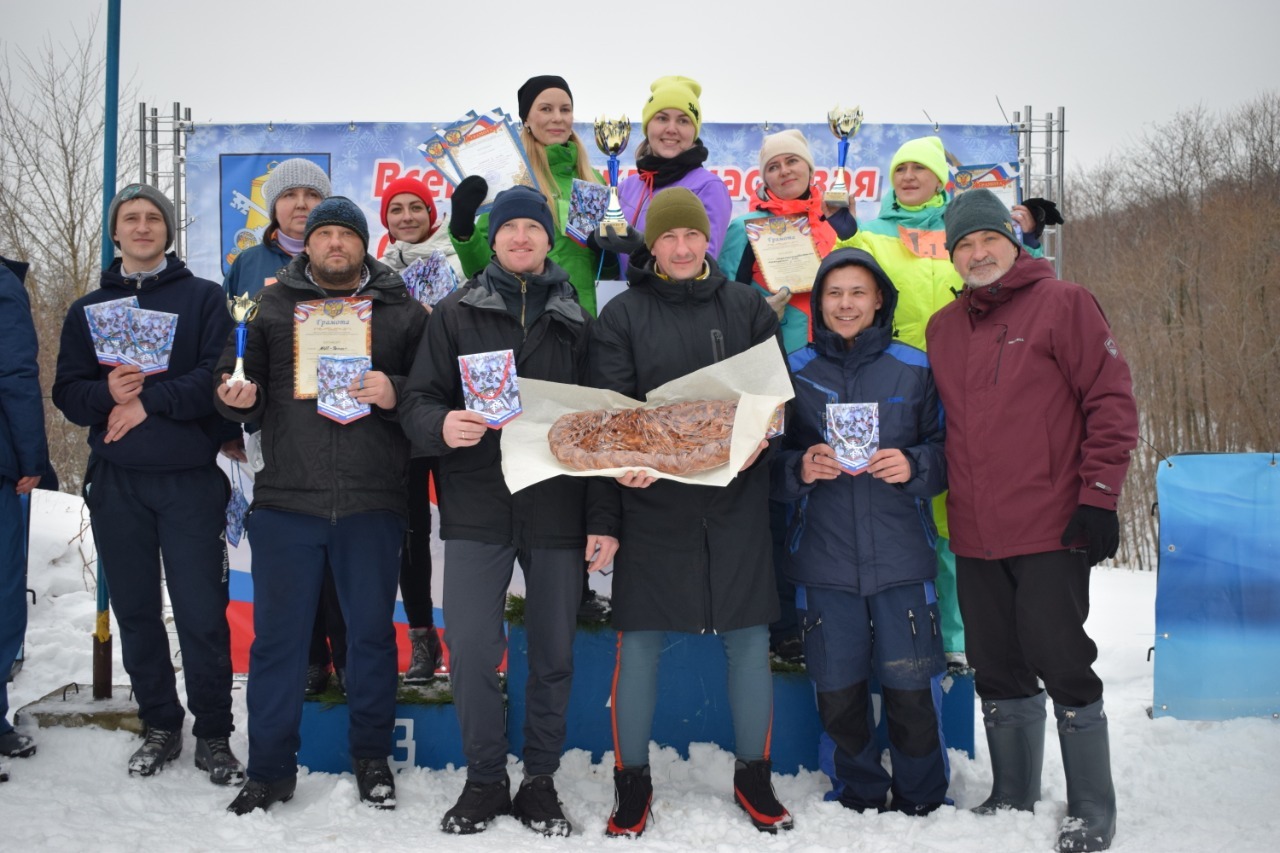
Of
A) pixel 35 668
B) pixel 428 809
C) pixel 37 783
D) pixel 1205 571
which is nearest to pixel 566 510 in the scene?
pixel 428 809

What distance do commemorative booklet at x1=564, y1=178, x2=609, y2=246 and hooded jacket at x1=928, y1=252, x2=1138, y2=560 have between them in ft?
4.94

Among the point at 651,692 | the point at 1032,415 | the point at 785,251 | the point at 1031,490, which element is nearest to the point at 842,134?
the point at 785,251

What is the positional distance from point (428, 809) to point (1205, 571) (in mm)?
3896

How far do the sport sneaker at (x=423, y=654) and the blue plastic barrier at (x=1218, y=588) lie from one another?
354 centimetres

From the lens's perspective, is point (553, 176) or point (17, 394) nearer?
point (17, 394)

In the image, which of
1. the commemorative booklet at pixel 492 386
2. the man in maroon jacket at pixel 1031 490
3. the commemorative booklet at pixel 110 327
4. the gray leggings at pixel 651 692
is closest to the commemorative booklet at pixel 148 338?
the commemorative booklet at pixel 110 327

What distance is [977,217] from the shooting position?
3.49 m

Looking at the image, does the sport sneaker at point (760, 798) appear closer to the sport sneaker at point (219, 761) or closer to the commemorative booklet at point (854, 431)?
the commemorative booklet at point (854, 431)

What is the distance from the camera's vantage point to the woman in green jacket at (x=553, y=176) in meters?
4.13

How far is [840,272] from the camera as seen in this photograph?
361cm

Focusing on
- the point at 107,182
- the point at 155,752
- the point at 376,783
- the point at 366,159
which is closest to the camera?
the point at 376,783

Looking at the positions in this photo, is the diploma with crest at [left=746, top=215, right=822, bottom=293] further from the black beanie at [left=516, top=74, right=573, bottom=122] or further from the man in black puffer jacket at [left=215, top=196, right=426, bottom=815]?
the man in black puffer jacket at [left=215, top=196, right=426, bottom=815]

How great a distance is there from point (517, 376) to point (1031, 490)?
1825 millimetres

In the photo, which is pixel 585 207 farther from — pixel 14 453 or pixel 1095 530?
pixel 14 453
